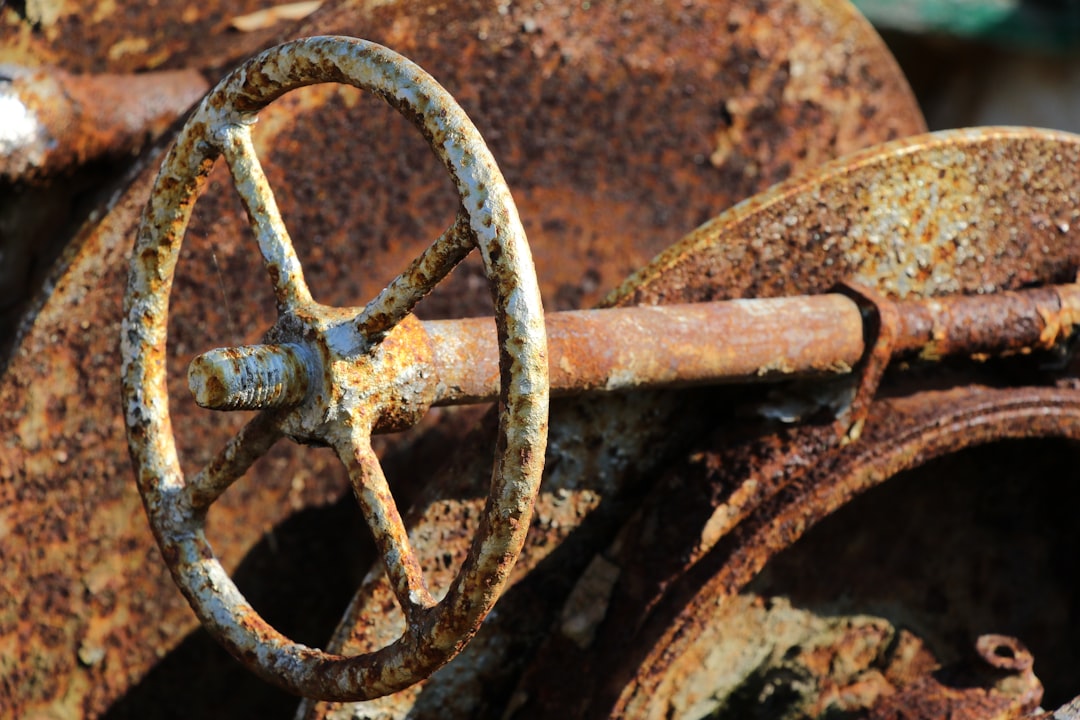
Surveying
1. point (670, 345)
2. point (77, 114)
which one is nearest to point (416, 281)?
point (670, 345)

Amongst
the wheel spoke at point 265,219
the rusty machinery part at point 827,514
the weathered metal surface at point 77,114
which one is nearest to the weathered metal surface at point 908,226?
the rusty machinery part at point 827,514

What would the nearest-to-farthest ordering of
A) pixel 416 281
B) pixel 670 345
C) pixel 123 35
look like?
pixel 416 281 < pixel 670 345 < pixel 123 35

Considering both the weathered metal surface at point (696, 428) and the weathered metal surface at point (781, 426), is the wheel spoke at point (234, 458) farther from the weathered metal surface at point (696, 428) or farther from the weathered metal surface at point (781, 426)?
the weathered metal surface at point (781, 426)

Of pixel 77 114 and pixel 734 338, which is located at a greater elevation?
pixel 77 114

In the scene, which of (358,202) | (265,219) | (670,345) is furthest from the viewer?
(358,202)

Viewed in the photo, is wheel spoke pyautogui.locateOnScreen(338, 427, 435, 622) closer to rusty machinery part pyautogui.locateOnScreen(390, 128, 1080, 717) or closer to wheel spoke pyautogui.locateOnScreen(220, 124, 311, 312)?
wheel spoke pyautogui.locateOnScreen(220, 124, 311, 312)

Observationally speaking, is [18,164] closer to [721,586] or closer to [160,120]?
[160,120]

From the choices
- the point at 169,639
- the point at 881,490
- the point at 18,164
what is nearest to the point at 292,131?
the point at 18,164

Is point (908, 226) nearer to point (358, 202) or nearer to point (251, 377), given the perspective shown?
point (358, 202)
